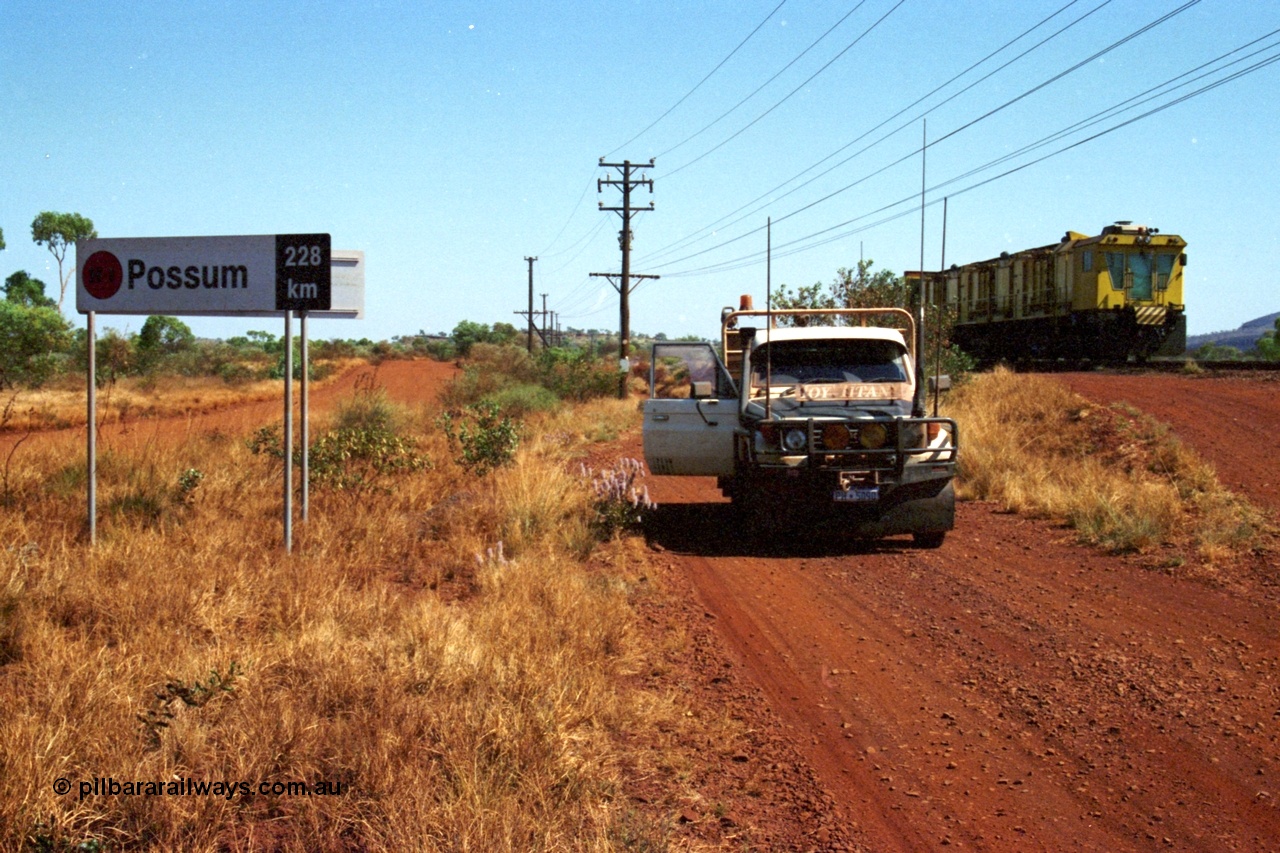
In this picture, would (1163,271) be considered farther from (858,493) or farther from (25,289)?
(25,289)

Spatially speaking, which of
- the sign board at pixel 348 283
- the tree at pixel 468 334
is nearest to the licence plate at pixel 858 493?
the sign board at pixel 348 283

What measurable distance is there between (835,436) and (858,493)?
555 mm

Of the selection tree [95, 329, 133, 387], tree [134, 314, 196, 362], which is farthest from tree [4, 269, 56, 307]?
tree [95, 329, 133, 387]

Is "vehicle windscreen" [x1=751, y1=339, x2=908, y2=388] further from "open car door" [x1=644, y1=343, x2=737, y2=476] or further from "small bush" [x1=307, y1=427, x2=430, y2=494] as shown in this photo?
"small bush" [x1=307, y1=427, x2=430, y2=494]

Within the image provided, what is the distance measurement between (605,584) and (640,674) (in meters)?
2.00

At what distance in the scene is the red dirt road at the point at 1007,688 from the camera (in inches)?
175

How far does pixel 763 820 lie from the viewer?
14.5 feet

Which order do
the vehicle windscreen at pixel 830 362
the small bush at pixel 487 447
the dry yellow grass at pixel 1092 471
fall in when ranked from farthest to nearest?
the small bush at pixel 487 447, the vehicle windscreen at pixel 830 362, the dry yellow grass at pixel 1092 471

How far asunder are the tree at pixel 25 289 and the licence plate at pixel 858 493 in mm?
41372

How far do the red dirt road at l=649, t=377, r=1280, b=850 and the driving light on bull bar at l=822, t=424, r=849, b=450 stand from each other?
107 centimetres

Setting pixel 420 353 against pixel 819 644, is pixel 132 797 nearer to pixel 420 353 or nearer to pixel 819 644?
pixel 819 644

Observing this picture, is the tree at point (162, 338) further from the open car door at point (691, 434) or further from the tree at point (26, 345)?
the open car door at point (691, 434)

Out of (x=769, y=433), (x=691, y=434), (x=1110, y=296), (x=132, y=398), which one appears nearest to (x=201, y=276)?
(x=691, y=434)

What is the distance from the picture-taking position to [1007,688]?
20.0 ft
